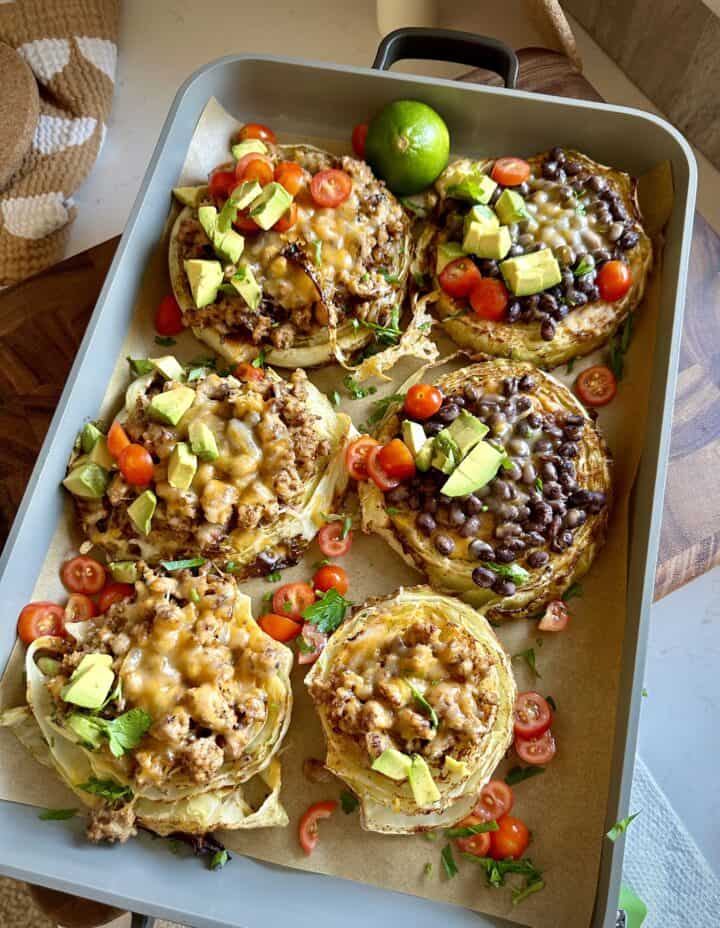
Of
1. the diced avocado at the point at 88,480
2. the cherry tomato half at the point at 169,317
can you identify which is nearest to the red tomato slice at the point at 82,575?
the diced avocado at the point at 88,480

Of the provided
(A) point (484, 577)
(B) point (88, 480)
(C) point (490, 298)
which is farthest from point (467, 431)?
(B) point (88, 480)

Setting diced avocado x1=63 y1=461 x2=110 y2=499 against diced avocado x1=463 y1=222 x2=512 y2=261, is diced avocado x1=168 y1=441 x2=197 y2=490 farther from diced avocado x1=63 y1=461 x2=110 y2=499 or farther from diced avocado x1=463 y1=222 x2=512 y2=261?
diced avocado x1=463 y1=222 x2=512 y2=261

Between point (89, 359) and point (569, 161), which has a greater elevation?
point (569, 161)

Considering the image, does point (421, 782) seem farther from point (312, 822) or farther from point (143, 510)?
point (143, 510)

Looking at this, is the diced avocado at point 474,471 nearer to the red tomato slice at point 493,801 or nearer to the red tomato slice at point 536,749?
the red tomato slice at point 536,749

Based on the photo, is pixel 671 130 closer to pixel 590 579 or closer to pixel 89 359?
pixel 590 579

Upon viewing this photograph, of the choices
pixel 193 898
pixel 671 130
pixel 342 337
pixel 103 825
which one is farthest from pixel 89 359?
pixel 671 130
